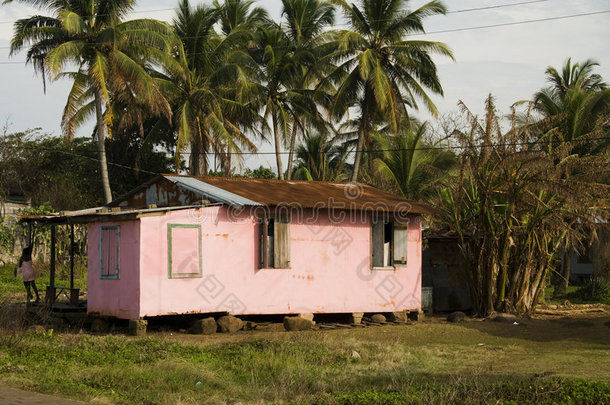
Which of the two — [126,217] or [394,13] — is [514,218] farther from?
[394,13]

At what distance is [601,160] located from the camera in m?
17.9

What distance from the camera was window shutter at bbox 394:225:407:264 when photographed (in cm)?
1844

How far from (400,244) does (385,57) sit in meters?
12.0

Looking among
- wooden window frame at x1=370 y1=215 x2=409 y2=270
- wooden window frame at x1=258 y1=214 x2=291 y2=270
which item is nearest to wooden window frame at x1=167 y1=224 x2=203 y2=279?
wooden window frame at x1=258 y1=214 x2=291 y2=270

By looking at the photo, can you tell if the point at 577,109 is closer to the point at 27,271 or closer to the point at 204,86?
the point at 204,86

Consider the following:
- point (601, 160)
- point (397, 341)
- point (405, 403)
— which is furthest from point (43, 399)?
point (601, 160)

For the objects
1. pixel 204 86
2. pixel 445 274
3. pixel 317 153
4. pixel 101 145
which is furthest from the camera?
pixel 317 153

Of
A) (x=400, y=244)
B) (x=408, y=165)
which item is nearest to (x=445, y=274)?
(x=400, y=244)

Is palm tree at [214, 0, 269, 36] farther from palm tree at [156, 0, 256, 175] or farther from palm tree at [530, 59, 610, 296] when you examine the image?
palm tree at [530, 59, 610, 296]

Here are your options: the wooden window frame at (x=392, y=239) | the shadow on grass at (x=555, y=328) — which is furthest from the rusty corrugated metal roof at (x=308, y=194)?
the shadow on grass at (x=555, y=328)

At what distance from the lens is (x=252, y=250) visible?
16203mm

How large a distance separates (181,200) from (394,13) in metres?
14.5

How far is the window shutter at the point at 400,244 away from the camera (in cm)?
1844

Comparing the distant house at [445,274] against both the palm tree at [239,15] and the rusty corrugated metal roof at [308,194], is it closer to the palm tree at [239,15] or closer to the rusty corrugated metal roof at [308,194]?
the rusty corrugated metal roof at [308,194]
